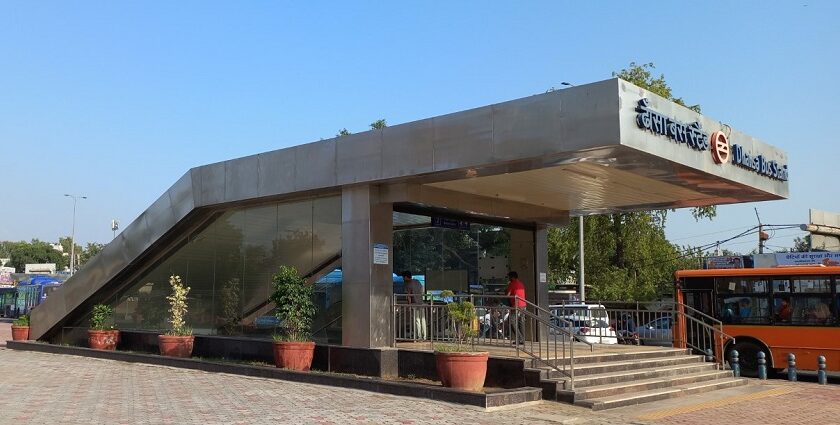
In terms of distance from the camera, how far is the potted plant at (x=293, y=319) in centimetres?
1324

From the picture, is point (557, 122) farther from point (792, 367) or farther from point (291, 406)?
point (792, 367)

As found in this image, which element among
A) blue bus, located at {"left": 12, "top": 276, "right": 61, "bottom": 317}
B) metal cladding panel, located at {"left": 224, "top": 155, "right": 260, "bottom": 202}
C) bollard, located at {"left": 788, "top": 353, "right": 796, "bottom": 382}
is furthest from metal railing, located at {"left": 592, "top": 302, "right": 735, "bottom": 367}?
blue bus, located at {"left": 12, "top": 276, "right": 61, "bottom": 317}

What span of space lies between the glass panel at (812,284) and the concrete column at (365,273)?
31.9 feet

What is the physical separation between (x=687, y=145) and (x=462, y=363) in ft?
15.7

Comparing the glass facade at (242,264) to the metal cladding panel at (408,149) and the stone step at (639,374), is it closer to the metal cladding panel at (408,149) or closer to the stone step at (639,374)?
the metal cladding panel at (408,149)

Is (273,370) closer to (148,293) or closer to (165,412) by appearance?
(165,412)

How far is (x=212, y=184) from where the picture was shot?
16.0 metres

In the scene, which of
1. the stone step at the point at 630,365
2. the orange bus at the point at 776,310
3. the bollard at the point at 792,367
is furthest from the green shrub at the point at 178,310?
the bollard at the point at 792,367

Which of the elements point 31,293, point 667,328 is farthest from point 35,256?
point 667,328

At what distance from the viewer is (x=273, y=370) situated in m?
13.3

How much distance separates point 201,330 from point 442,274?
5904 millimetres

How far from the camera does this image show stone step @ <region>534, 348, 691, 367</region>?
12194 mm

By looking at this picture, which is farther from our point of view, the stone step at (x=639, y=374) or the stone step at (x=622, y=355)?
the stone step at (x=622, y=355)

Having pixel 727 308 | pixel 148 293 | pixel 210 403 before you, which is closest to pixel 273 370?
pixel 210 403
